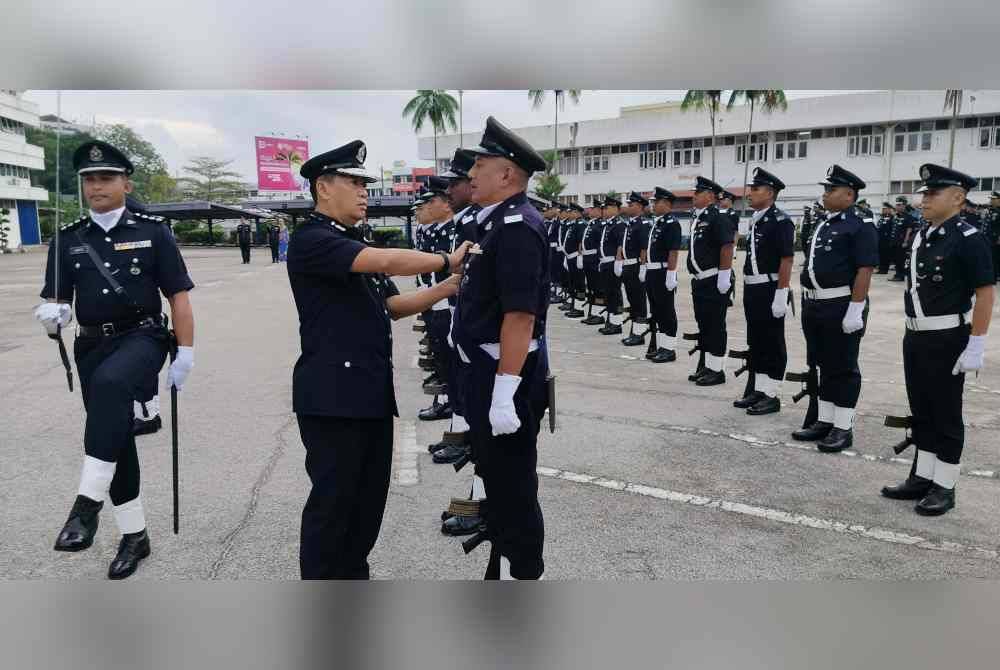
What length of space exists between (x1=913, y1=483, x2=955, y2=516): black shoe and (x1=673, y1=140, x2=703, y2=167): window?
34.9 meters

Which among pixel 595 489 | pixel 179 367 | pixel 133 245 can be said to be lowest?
pixel 595 489

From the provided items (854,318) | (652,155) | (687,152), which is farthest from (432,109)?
(687,152)

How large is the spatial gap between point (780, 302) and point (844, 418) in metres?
1.37

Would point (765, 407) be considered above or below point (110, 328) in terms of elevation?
below

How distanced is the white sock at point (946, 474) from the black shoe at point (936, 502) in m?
0.03

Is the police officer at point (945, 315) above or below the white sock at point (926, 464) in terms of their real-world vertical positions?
above

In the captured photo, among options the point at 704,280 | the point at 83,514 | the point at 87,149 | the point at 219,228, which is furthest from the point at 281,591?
the point at 219,228

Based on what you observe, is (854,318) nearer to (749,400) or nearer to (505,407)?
(749,400)

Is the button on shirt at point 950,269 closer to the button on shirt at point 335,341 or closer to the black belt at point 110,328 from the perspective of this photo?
the button on shirt at point 335,341

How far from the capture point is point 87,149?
3373 mm

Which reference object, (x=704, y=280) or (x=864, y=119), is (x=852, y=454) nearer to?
(x=704, y=280)

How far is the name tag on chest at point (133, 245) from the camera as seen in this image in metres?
3.60

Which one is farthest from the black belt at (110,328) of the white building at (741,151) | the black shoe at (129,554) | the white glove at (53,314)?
the white building at (741,151)

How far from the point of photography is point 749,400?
6.86 meters
